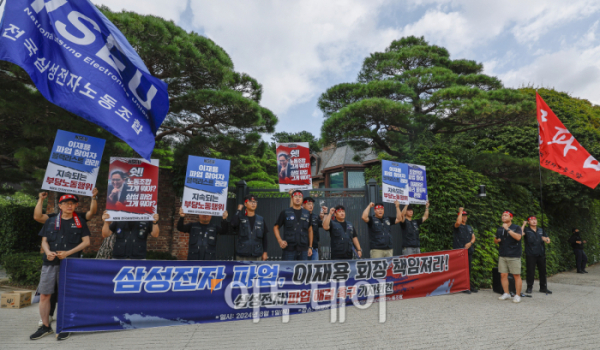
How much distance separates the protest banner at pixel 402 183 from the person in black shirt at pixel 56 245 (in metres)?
5.28

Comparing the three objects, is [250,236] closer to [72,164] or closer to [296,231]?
[296,231]

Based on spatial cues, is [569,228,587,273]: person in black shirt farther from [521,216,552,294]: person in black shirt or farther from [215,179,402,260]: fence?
[215,179,402,260]: fence

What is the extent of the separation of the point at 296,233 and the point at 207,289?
6.76 feet

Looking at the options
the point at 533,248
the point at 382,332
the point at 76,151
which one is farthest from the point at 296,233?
the point at 533,248

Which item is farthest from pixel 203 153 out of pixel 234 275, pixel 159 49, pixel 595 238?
pixel 595 238

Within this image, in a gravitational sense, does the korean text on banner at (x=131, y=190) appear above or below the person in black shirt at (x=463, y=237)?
above

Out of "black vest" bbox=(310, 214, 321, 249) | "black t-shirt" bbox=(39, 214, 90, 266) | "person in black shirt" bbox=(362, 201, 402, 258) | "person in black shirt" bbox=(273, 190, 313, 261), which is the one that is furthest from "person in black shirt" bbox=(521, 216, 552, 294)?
"black t-shirt" bbox=(39, 214, 90, 266)

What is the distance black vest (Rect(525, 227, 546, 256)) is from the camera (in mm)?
7379

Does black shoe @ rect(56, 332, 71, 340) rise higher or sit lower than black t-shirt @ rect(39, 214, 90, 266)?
lower

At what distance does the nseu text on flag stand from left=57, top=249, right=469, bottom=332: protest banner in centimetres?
176

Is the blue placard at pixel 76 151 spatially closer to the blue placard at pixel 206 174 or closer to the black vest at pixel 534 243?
the blue placard at pixel 206 174

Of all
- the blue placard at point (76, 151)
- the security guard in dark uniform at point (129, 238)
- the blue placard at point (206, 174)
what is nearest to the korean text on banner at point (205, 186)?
the blue placard at point (206, 174)

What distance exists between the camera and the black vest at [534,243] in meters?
7.38

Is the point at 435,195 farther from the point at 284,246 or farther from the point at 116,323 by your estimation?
the point at 116,323
